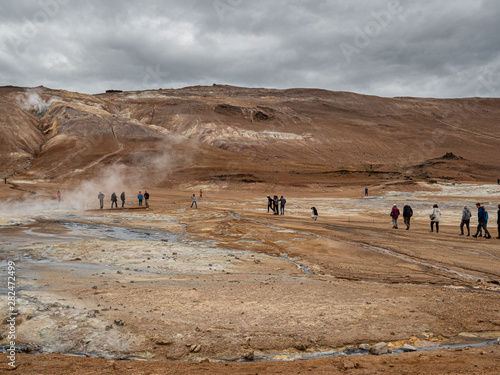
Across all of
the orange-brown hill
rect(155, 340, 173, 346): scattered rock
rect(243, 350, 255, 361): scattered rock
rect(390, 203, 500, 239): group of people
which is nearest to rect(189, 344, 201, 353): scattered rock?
rect(155, 340, 173, 346): scattered rock

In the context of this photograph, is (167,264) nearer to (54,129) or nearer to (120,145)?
(120,145)

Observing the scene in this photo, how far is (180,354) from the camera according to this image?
19.7ft

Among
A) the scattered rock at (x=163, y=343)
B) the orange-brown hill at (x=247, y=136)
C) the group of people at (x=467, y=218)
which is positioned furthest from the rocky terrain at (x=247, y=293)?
the orange-brown hill at (x=247, y=136)

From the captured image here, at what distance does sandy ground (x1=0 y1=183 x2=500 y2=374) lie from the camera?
573cm

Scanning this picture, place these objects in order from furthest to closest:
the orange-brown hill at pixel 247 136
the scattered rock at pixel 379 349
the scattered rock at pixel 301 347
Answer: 1. the orange-brown hill at pixel 247 136
2. the scattered rock at pixel 301 347
3. the scattered rock at pixel 379 349

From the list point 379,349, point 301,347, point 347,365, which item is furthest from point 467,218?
point 347,365

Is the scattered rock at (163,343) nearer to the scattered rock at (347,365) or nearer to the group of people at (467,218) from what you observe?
the scattered rock at (347,365)

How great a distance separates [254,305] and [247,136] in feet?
290

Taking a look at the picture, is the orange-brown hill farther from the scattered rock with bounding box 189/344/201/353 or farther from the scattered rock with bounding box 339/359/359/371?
the scattered rock with bounding box 339/359/359/371

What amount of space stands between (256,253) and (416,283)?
597 centimetres

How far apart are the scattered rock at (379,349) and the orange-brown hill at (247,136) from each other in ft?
179

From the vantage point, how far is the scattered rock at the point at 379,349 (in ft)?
19.7

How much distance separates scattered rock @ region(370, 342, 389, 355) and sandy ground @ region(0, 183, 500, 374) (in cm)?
19

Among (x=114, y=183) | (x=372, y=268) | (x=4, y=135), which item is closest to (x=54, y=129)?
(x=4, y=135)
